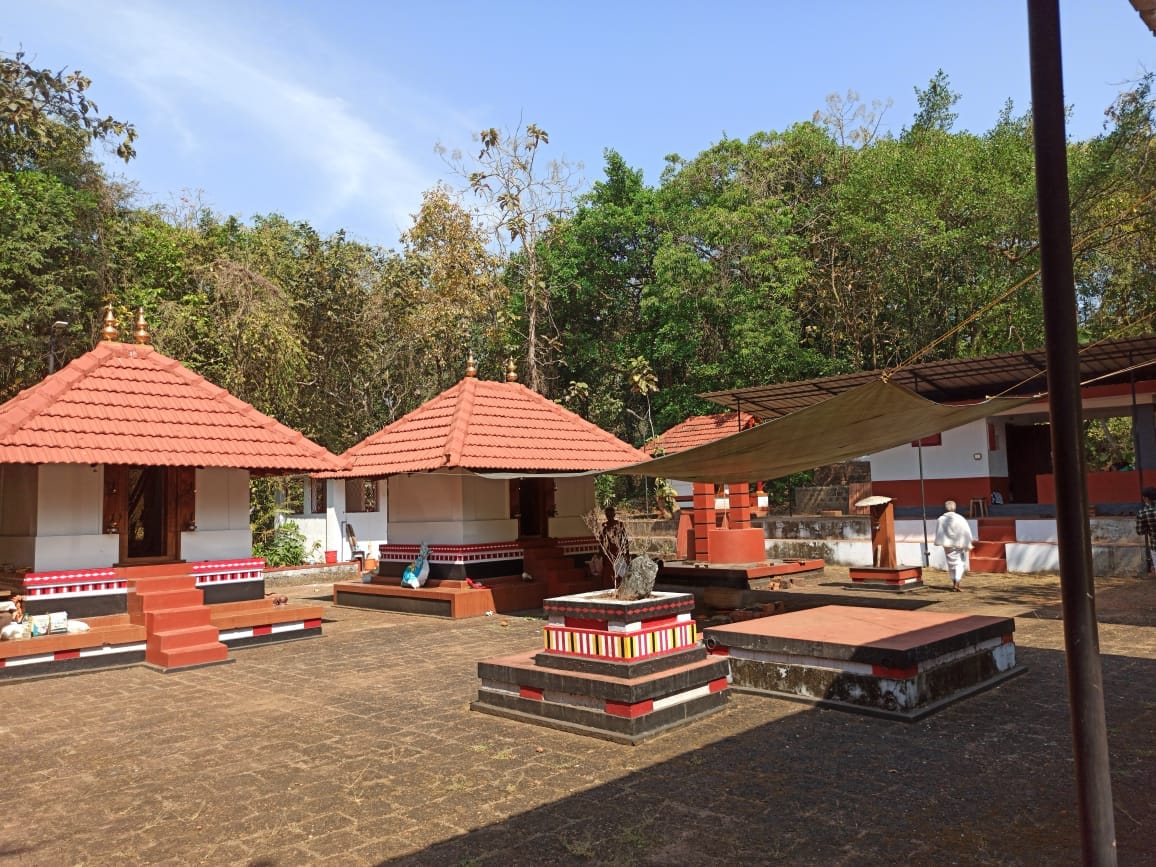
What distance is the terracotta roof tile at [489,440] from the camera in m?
13.2

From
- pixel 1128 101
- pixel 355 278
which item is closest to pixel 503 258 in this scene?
pixel 355 278

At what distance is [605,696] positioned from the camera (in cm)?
597

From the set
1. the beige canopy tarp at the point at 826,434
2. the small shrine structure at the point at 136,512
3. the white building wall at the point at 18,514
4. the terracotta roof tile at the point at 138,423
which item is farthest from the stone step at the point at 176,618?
the beige canopy tarp at the point at 826,434

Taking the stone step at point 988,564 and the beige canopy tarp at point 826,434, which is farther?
the stone step at point 988,564

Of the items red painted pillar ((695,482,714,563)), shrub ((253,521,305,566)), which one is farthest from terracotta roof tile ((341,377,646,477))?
shrub ((253,521,305,566))

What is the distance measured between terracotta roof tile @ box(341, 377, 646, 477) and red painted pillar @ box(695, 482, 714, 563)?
329 cm

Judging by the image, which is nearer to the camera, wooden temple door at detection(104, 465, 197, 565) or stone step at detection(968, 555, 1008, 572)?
wooden temple door at detection(104, 465, 197, 565)

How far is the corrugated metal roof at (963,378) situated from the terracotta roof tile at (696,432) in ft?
15.3

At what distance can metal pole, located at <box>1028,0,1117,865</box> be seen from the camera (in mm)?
2586

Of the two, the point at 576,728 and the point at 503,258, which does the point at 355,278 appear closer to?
the point at 503,258

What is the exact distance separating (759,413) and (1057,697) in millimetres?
13386

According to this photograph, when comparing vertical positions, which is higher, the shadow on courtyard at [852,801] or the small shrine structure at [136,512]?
the small shrine structure at [136,512]

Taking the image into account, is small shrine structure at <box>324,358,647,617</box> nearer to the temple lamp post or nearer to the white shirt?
the white shirt

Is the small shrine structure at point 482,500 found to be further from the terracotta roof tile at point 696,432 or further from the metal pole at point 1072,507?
the metal pole at point 1072,507
